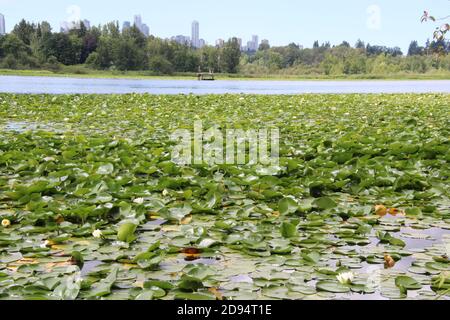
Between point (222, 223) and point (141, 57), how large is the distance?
5225 cm

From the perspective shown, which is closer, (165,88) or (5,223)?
(5,223)

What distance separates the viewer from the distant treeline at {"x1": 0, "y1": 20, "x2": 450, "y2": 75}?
4738 centimetres

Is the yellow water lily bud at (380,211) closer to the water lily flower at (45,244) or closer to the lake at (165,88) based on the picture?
the water lily flower at (45,244)

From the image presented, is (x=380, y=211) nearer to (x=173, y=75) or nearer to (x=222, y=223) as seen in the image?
(x=222, y=223)

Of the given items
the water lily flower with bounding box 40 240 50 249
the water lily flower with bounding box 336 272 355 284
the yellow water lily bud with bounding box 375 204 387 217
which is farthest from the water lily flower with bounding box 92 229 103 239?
the yellow water lily bud with bounding box 375 204 387 217

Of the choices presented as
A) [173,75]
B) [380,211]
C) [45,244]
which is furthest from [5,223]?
[173,75]

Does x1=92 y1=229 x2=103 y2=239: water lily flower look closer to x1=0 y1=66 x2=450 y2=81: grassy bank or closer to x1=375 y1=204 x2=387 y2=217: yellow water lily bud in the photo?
x1=375 y1=204 x2=387 y2=217: yellow water lily bud

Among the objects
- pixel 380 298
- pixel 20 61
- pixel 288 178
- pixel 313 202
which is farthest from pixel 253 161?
pixel 20 61

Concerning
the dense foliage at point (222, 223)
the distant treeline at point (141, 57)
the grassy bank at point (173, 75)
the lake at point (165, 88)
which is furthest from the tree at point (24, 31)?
the dense foliage at point (222, 223)

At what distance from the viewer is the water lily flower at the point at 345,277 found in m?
1.79

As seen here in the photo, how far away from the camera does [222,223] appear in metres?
2.42

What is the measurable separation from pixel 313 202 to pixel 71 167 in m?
1.81

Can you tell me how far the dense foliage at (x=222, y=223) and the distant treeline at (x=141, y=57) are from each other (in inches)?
1742
